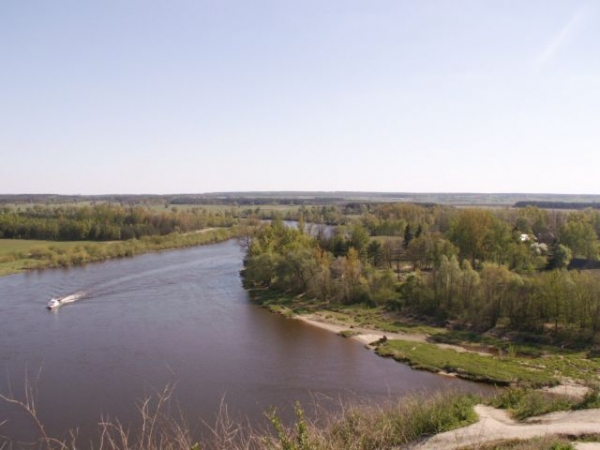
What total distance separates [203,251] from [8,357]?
3772 cm

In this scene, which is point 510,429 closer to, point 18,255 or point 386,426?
point 386,426

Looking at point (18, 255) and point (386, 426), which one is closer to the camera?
point (386, 426)

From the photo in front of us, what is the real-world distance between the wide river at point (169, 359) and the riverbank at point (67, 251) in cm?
1240

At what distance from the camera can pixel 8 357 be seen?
21.4 m

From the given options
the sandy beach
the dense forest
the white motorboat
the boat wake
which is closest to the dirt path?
the sandy beach

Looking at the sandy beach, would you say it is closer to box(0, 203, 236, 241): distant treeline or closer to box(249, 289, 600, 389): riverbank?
box(249, 289, 600, 389): riverbank

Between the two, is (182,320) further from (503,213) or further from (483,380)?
(503,213)

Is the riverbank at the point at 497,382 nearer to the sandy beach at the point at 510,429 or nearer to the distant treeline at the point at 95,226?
the sandy beach at the point at 510,429

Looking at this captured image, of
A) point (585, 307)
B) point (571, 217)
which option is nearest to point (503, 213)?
point (571, 217)

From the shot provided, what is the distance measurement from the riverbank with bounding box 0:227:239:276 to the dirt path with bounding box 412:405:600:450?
44897 millimetres

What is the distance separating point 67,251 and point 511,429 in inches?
1968

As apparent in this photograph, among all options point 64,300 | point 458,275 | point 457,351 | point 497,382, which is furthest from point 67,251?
point 497,382

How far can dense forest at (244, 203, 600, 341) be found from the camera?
82.3 ft

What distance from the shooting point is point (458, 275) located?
93.7 ft
